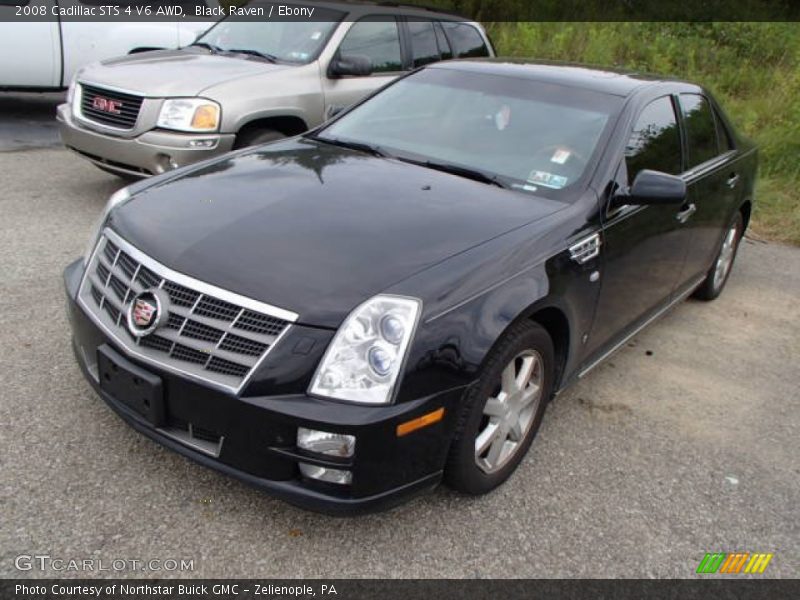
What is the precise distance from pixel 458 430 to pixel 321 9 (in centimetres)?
511

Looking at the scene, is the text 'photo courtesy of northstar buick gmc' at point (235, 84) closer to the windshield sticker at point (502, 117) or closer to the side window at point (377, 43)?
the side window at point (377, 43)

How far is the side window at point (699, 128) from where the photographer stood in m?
4.22

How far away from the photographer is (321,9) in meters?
6.51

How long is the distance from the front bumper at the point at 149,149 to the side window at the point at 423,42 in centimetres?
240

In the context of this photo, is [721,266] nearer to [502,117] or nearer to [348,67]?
[502,117]

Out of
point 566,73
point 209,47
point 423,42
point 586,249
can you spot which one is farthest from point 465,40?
point 586,249

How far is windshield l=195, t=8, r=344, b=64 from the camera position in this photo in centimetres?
622

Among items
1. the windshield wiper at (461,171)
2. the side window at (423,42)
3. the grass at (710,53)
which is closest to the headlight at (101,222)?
the windshield wiper at (461,171)

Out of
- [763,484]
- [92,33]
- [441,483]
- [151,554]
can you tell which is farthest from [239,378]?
[92,33]

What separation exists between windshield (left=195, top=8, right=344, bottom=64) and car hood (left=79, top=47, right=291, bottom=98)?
0.22 m

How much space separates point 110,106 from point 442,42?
3.38m

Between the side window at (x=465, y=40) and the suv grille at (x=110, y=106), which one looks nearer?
the suv grille at (x=110, y=106)

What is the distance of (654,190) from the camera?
3199 millimetres

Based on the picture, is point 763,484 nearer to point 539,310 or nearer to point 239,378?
point 539,310
